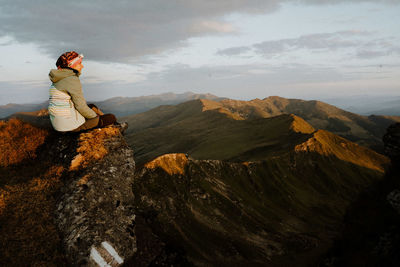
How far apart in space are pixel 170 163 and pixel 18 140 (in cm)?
5659

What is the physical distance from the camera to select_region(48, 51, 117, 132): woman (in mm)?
12389

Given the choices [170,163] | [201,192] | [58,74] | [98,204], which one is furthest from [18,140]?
[201,192]

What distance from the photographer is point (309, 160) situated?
128625 millimetres

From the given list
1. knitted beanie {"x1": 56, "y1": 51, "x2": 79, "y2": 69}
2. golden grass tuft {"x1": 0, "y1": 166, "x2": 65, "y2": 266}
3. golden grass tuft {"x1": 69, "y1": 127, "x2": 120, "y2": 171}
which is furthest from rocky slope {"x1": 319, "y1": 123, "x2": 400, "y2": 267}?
knitted beanie {"x1": 56, "y1": 51, "x2": 79, "y2": 69}

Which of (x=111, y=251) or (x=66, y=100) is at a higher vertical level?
(x=66, y=100)

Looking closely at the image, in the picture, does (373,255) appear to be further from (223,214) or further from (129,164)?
(223,214)

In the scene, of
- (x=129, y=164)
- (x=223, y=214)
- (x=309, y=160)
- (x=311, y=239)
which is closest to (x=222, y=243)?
(x=223, y=214)

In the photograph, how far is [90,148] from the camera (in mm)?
13594

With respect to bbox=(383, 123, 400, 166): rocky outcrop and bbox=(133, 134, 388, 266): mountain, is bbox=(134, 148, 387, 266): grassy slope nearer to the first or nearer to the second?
bbox=(133, 134, 388, 266): mountain

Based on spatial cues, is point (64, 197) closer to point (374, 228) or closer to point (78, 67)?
point (78, 67)

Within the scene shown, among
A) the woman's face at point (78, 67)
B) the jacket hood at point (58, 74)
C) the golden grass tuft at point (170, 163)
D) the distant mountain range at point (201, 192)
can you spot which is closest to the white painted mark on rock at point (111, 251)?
the distant mountain range at point (201, 192)

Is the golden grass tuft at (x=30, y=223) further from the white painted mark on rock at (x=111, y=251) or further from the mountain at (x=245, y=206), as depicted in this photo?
the mountain at (x=245, y=206)

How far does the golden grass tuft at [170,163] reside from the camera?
64.9 meters

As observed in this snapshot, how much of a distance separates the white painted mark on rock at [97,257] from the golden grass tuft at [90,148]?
483cm
